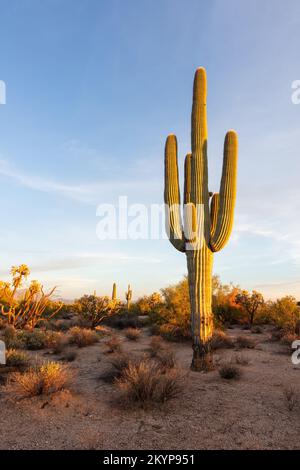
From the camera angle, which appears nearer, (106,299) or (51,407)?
(51,407)

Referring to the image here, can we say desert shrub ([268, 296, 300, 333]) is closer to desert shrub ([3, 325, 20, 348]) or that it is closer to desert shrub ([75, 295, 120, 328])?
desert shrub ([75, 295, 120, 328])

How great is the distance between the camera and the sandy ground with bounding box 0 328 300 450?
459cm

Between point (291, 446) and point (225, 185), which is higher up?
point (225, 185)

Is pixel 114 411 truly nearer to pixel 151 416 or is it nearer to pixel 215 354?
pixel 151 416

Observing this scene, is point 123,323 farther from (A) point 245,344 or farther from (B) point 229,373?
(B) point 229,373

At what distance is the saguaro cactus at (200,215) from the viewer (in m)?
8.62

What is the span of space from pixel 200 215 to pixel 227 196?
0.92 metres

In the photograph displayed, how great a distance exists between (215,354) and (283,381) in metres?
3.36

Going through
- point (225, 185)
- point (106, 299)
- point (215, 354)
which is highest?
point (225, 185)

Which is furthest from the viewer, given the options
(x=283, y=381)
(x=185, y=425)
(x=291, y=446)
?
(x=283, y=381)

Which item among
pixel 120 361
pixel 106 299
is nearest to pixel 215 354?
pixel 120 361

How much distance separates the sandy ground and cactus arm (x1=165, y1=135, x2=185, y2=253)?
3.70 meters

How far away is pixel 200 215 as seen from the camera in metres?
9.05
